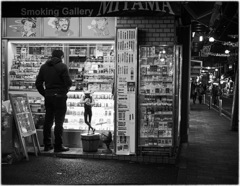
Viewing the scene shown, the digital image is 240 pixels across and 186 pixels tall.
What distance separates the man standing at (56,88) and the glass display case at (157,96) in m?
1.65

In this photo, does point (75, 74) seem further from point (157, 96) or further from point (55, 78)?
point (157, 96)

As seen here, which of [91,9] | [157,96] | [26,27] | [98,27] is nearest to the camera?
[91,9]

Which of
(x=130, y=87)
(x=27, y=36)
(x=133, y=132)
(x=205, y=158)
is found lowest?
(x=205, y=158)

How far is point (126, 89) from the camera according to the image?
7902mm

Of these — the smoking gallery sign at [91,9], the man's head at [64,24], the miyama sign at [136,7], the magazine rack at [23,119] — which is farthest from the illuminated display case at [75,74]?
the miyama sign at [136,7]

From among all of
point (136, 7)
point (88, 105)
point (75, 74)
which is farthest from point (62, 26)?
point (136, 7)

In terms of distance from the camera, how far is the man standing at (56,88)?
816cm

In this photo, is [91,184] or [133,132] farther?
[133,132]

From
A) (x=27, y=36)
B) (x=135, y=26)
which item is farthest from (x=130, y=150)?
(x=27, y=36)

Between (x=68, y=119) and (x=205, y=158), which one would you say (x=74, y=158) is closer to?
(x=68, y=119)

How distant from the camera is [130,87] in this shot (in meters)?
7.89

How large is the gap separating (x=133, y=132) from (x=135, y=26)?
7.33 feet

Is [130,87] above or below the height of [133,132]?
above

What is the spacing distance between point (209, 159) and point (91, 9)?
424 centimetres
